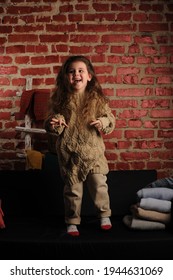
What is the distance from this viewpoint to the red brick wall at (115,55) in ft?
9.37

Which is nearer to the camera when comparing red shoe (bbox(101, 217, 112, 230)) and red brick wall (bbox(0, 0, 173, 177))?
red shoe (bbox(101, 217, 112, 230))

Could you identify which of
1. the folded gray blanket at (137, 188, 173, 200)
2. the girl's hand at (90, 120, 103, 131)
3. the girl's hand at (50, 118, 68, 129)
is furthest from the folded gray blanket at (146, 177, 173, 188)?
the girl's hand at (50, 118, 68, 129)

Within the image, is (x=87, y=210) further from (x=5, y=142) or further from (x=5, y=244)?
(x=5, y=142)

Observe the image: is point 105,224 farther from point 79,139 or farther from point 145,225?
point 79,139

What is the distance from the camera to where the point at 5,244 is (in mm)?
1968

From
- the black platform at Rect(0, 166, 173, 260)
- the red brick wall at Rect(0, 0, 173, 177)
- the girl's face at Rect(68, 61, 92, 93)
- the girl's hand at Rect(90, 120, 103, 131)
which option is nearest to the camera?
the black platform at Rect(0, 166, 173, 260)

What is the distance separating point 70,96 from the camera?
2.20 metres

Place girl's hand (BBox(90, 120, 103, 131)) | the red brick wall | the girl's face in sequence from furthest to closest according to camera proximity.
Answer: the red brick wall
the girl's face
girl's hand (BBox(90, 120, 103, 131))

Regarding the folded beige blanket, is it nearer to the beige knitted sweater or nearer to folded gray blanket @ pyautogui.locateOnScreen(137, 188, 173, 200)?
folded gray blanket @ pyautogui.locateOnScreen(137, 188, 173, 200)

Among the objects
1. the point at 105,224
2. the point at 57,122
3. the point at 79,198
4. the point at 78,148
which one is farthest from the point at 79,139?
the point at 105,224

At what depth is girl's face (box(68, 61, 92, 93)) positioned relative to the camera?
2.16m

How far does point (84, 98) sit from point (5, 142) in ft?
3.24

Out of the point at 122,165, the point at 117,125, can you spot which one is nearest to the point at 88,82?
the point at 117,125

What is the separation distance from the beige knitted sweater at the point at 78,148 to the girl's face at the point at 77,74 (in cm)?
14
